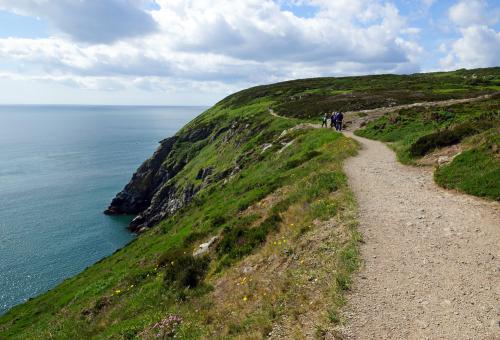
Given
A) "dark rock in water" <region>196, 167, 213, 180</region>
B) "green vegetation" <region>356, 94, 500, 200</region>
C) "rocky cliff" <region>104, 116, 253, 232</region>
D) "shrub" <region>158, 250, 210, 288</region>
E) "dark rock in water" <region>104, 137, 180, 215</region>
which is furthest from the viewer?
"dark rock in water" <region>104, 137, 180, 215</region>

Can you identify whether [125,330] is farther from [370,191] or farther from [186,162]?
[186,162]

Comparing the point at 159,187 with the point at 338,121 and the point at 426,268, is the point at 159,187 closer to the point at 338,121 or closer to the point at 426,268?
the point at 338,121

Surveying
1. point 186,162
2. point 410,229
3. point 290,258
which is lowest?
point 186,162

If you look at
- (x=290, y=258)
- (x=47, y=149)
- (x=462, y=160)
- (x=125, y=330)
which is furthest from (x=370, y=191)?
(x=47, y=149)

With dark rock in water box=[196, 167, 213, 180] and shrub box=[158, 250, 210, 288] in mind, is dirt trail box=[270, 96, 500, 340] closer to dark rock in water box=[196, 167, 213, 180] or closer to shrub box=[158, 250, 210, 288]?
shrub box=[158, 250, 210, 288]

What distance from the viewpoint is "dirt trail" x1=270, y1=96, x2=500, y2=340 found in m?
9.61

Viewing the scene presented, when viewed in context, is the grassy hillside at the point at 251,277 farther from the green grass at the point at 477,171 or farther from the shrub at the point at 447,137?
the shrub at the point at 447,137

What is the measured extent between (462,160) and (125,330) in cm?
2120

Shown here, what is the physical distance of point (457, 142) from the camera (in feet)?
84.8

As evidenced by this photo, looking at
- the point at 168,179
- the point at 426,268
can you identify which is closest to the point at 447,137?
the point at 426,268

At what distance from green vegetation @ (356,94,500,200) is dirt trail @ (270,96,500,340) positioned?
4.07 ft

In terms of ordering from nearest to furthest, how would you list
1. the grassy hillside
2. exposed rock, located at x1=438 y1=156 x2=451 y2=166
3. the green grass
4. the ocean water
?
the grassy hillside, the green grass, exposed rock, located at x1=438 y1=156 x2=451 y2=166, the ocean water

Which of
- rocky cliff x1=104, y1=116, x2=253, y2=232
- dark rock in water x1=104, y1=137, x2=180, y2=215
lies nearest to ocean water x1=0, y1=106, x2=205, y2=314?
dark rock in water x1=104, y1=137, x2=180, y2=215

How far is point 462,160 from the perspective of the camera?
2150 cm
